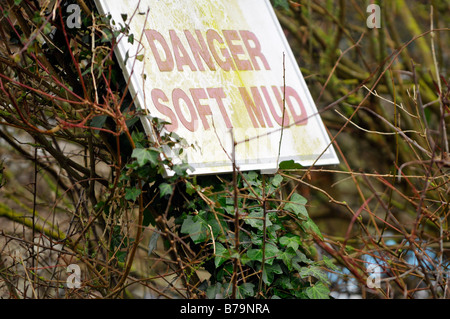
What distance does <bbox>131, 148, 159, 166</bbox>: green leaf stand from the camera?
8.05 feet

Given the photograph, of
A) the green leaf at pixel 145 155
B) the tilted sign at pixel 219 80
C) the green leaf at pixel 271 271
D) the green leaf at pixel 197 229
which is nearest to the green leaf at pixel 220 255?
the green leaf at pixel 197 229

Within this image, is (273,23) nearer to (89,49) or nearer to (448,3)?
(89,49)

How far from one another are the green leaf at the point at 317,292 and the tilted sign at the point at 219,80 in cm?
59

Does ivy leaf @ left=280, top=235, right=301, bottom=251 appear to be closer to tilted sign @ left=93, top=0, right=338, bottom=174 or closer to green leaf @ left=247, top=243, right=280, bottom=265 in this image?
green leaf @ left=247, top=243, right=280, bottom=265

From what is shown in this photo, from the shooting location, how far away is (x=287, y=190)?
14.7 feet

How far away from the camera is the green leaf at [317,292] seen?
2.76m

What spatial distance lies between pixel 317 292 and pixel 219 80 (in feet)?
3.65

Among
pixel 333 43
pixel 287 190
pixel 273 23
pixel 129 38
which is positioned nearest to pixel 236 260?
pixel 129 38

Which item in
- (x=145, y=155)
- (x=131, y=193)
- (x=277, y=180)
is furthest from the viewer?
(x=277, y=180)

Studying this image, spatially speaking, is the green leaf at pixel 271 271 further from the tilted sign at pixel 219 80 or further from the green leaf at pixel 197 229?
the tilted sign at pixel 219 80

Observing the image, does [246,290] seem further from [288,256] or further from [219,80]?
[219,80]

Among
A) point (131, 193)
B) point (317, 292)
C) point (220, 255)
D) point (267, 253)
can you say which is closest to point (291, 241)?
point (267, 253)

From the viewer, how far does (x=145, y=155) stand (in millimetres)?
2475

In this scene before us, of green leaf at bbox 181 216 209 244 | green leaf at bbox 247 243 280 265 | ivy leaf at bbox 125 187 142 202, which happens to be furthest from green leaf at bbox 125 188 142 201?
green leaf at bbox 247 243 280 265
